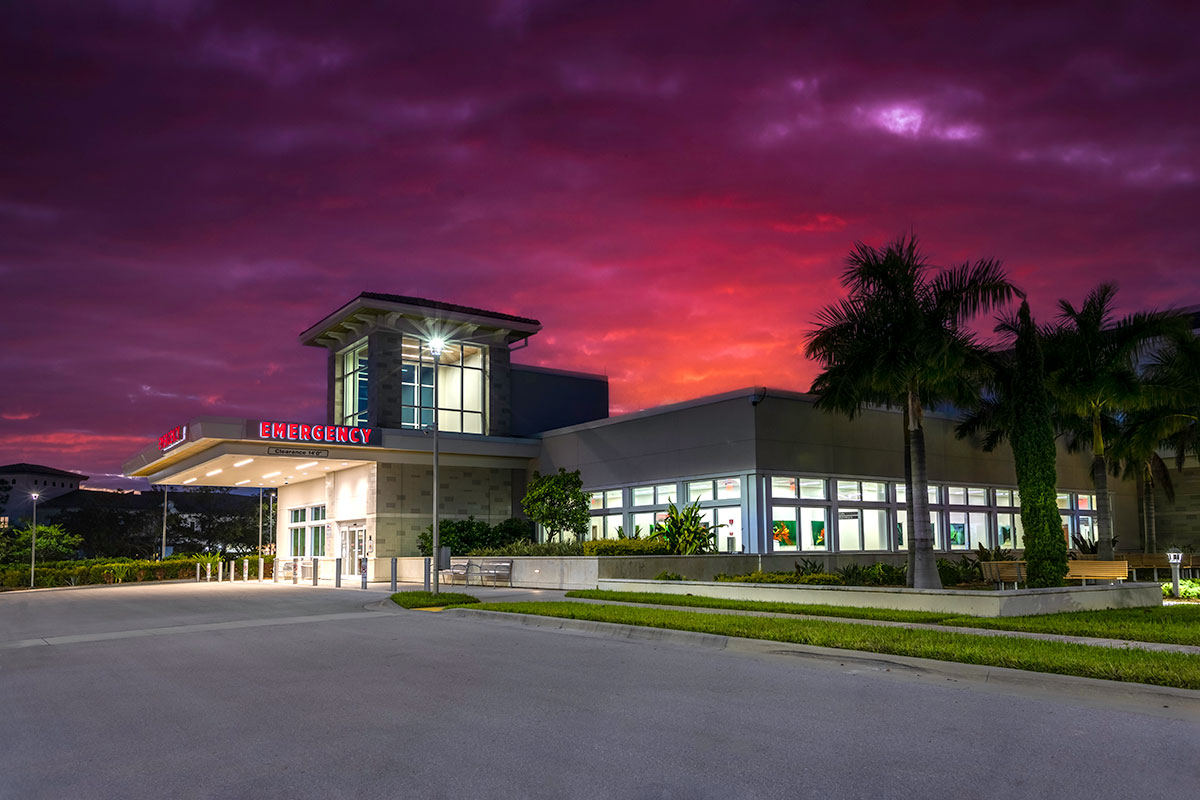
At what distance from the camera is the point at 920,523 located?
22.0 meters

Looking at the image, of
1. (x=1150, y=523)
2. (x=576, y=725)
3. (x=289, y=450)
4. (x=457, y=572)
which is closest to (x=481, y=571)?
(x=457, y=572)

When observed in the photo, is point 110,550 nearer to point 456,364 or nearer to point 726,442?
point 456,364

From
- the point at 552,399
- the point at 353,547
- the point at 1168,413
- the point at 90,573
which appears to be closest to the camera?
the point at 1168,413

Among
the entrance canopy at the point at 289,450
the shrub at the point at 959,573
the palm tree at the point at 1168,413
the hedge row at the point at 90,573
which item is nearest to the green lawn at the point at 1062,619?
the shrub at the point at 959,573

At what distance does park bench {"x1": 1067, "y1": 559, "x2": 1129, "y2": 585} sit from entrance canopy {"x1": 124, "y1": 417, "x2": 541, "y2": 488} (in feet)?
82.0

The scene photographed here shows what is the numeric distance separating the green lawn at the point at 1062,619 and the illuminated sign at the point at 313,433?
64.4 feet

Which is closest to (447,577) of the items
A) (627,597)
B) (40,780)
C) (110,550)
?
(627,597)

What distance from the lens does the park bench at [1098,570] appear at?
2325cm

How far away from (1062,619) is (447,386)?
3525cm

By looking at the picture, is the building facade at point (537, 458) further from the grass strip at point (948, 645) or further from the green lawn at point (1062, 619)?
the grass strip at point (948, 645)

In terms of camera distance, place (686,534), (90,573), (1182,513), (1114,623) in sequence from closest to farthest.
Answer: (1114,623)
(686,534)
(1182,513)
(90,573)

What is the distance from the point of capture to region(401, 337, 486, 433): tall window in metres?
46.5

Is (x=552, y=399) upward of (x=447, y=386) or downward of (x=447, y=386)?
downward

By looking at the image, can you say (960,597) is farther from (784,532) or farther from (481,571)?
(481,571)
